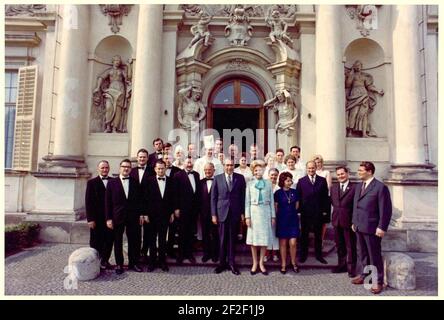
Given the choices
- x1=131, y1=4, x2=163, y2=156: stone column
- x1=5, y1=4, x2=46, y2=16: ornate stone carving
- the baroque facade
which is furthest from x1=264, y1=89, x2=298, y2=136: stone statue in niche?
x1=5, y1=4, x2=46, y2=16: ornate stone carving

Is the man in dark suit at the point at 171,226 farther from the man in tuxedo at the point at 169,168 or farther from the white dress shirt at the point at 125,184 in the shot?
the white dress shirt at the point at 125,184

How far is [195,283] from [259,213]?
150 cm

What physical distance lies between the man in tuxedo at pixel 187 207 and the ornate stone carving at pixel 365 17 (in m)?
6.46

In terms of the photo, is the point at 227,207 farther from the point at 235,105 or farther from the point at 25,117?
the point at 25,117

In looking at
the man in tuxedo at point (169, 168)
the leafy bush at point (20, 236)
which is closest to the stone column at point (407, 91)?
the man in tuxedo at point (169, 168)

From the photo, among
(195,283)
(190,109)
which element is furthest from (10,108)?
(195,283)

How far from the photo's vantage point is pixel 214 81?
9.30 m

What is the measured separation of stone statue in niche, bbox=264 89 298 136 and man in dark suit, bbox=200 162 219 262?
11.8ft

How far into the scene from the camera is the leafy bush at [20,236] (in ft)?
22.1

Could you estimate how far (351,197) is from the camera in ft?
17.6

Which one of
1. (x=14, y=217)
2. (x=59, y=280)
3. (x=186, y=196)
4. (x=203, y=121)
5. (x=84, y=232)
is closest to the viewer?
(x=59, y=280)

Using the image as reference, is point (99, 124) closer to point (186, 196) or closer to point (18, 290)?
point (186, 196)

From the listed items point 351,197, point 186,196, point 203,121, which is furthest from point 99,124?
point 351,197
